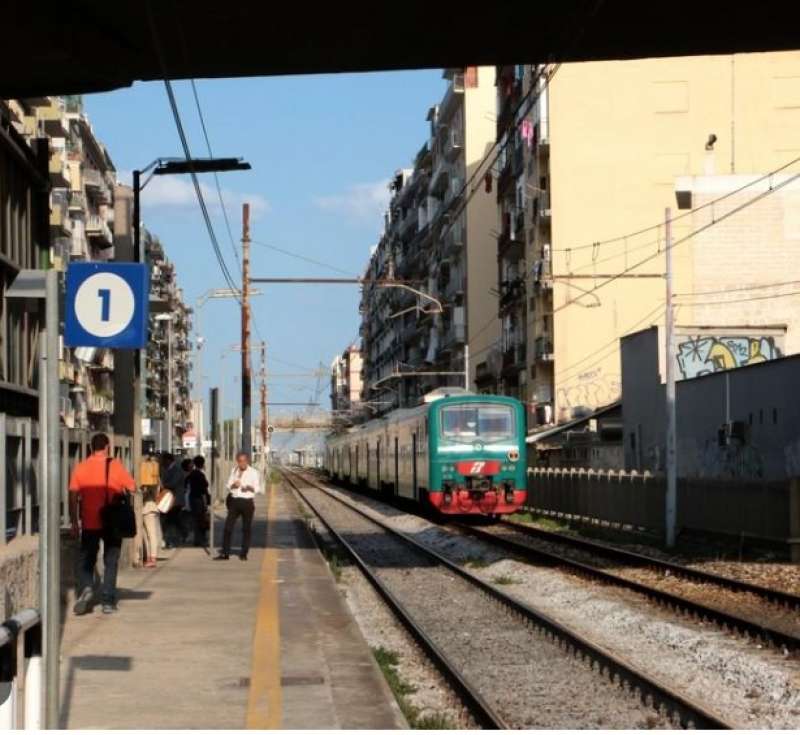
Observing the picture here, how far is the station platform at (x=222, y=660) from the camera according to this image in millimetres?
9453

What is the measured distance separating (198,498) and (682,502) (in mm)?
9921

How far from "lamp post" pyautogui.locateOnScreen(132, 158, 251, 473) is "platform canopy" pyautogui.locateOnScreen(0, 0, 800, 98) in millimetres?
4576

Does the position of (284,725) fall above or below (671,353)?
below

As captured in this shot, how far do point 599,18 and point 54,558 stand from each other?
10659 millimetres

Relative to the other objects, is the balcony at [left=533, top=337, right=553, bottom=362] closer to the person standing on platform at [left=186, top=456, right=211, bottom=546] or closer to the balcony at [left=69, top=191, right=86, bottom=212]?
the balcony at [left=69, top=191, right=86, bottom=212]

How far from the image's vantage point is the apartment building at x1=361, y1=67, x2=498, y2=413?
8538 centimetres

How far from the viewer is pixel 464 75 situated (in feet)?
281

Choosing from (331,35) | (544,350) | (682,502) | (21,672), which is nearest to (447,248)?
(544,350)

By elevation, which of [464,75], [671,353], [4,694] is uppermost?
[464,75]

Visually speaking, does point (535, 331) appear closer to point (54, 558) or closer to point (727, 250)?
point (727, 250)

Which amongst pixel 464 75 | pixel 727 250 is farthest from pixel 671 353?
pixel 464 75

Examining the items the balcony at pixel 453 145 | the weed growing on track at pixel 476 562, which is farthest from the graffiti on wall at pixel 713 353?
the balcony at pixel 453 145

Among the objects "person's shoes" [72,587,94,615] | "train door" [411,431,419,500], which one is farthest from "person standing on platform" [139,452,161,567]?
"train door" [411,431,419,500]

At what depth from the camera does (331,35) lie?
15828mm
